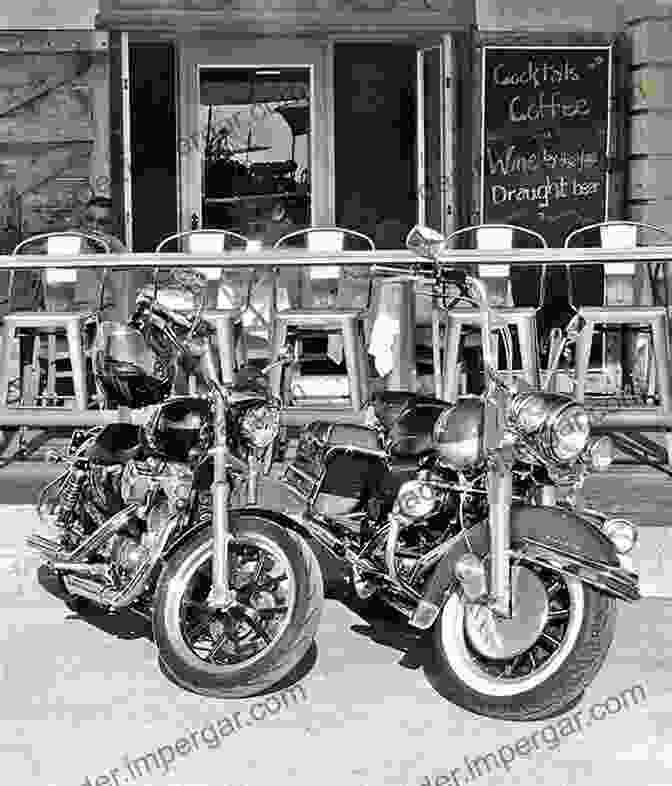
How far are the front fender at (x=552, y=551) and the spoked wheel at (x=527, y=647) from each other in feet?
0.21

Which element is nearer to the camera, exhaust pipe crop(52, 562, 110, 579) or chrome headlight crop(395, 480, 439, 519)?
chrome headlight crop(395, 480, 439, 519)

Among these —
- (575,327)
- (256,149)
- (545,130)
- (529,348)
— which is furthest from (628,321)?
(256,149)

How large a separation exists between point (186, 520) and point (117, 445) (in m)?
0.43

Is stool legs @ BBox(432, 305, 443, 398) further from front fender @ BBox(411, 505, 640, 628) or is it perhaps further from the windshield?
front fender @ BBox(411, 505, 640, 628)

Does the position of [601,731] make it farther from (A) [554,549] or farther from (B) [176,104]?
(B) [176,104]

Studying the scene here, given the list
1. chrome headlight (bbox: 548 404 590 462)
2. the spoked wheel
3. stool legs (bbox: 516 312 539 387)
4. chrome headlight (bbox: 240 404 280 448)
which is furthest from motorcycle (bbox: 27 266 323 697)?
stool legs (bbox: 516 312 539 387)

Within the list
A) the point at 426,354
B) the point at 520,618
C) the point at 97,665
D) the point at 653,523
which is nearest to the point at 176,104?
the point at 426,354

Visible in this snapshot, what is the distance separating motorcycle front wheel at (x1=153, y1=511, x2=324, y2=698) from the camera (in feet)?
14.1

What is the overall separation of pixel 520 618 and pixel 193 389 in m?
1.38

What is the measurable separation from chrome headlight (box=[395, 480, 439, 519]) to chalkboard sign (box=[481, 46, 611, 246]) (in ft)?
19.3

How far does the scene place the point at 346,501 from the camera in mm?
4852

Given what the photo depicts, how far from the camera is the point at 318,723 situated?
14.0 feet

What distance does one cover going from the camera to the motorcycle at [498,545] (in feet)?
13.4

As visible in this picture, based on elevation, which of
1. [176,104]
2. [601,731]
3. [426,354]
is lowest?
[601,731]
